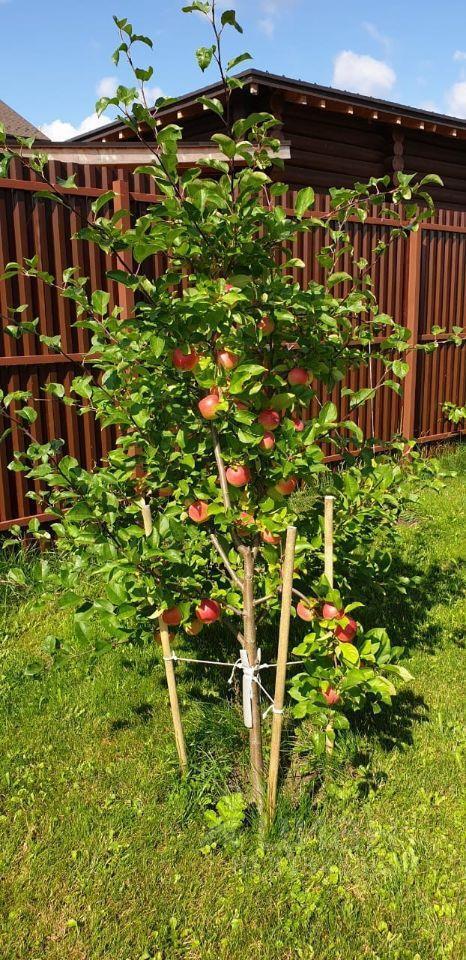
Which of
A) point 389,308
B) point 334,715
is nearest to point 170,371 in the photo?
point 334,715

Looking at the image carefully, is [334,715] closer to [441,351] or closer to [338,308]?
[338,308]

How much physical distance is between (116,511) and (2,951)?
127 centimetres

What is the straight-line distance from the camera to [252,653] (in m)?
2.54

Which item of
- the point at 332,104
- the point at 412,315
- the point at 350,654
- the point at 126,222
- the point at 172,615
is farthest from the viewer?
the point at 332,104

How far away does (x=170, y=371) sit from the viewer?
Answer: 2322mm

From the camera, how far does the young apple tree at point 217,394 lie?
6.50 feet

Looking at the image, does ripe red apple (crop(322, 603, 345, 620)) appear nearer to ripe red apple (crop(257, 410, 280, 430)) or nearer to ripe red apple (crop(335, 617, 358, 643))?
ripe red apple (crop(335, 617, 358, 643))

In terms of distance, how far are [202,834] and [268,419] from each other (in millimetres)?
1382

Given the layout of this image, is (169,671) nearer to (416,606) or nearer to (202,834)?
(202,834)

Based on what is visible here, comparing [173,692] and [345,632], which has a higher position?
[345,632]

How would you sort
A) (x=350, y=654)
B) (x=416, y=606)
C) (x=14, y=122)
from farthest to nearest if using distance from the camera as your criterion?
(x=14, y=122) < (x=416, y=606) < (x=350, y=654)

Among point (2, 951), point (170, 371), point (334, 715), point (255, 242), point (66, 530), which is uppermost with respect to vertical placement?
point (255, 242)

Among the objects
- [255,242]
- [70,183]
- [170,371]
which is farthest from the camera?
[170,371]

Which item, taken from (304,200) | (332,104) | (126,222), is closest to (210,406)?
(304,200)
